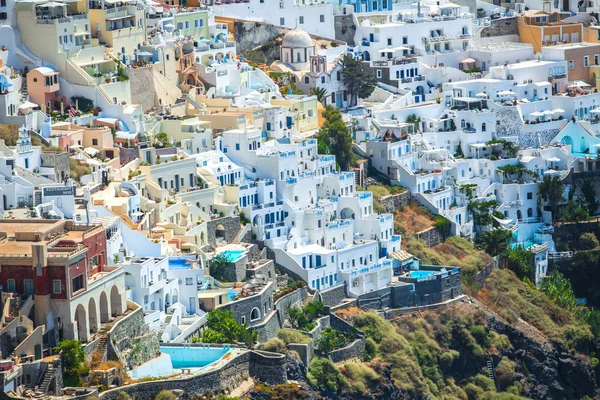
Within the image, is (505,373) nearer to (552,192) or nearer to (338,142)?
(338,142)

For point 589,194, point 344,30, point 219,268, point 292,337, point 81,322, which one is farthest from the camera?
point 344,30

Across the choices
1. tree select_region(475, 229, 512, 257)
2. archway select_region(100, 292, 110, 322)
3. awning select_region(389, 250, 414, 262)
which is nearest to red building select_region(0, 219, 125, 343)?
archway select_region(100, 292, 110, 322)

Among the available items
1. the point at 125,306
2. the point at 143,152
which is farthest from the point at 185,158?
the point at 125,306

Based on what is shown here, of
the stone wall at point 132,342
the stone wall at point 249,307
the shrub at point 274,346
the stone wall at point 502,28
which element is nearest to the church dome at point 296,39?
the stone wall at point 502,28

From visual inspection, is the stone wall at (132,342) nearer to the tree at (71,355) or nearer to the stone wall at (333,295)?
the tree at (71,355)

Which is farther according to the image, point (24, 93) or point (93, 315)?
point (24, 93)

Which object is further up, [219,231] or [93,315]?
[93,315]

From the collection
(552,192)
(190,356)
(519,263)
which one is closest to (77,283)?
(190,356)
